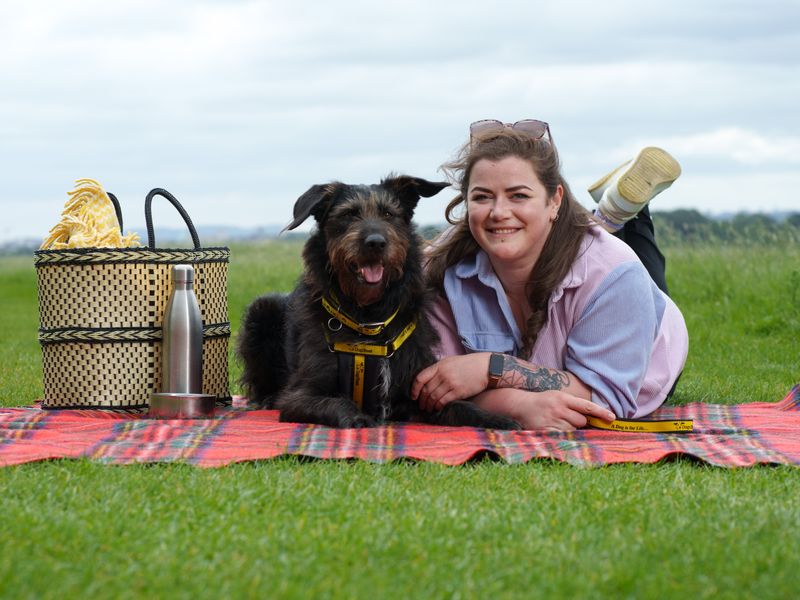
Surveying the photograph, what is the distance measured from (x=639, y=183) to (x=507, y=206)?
1518 millimetres

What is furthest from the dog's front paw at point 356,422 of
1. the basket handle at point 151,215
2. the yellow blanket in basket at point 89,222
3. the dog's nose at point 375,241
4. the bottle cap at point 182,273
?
the yellow blanket in basket at point 89,222

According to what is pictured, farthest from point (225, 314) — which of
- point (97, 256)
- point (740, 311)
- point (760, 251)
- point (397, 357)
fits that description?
point (760, 251)

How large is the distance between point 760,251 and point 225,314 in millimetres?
7580

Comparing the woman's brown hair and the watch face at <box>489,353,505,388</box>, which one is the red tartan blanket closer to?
the watch face at <box>489,353,505,388</box>

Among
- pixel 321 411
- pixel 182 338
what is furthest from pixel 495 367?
pixel 182 338

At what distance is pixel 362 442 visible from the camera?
3855 millimetres

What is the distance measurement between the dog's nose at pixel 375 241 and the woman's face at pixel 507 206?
0.60 meters

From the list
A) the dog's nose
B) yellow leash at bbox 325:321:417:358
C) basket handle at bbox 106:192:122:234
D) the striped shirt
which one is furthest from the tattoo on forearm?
basket handle at bbox 106:192:122:234

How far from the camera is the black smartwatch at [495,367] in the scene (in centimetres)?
440

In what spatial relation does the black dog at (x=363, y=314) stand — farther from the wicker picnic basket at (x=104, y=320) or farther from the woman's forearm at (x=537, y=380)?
the wicker picnic basket at (x=104, y=320)

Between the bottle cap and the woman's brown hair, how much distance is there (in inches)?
46.0

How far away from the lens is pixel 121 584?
7.43ft

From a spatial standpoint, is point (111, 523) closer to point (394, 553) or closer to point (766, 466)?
point (394, 553)

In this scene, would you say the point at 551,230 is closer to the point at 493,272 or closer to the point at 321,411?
the point at 493,272
